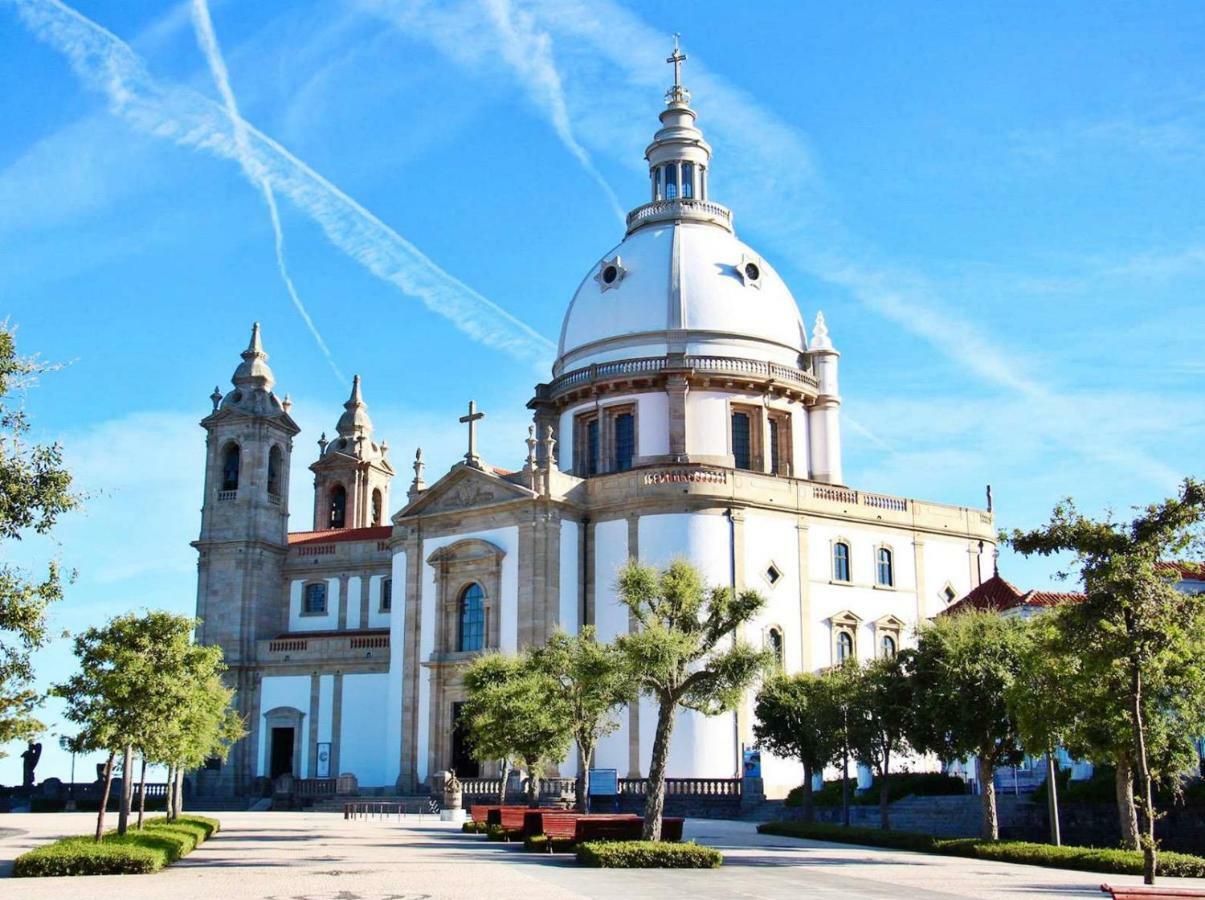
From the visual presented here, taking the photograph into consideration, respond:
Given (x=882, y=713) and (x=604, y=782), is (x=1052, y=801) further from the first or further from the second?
(x=604, y=782)

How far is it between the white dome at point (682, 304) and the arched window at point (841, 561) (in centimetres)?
950

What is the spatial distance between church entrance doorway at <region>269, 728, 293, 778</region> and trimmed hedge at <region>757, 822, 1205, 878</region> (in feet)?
109

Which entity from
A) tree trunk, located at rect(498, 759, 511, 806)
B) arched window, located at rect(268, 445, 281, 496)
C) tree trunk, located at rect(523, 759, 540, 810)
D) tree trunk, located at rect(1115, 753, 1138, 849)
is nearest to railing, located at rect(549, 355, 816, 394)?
arched window, located at rect(268, 445, 281, 496)

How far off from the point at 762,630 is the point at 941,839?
2251 centimetres

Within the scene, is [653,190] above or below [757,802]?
above

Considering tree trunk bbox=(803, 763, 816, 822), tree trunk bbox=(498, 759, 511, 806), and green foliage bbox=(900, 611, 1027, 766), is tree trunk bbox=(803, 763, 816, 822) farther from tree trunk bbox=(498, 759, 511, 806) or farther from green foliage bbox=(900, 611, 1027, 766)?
tree trunk bbox=(498, 759, 511, 806)

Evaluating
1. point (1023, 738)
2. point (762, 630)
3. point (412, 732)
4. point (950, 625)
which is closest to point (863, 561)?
point (762, 630)

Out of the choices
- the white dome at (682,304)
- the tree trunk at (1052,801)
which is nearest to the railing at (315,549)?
the white dome at (682,304)

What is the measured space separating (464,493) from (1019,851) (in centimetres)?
3358

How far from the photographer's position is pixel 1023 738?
3158 cm

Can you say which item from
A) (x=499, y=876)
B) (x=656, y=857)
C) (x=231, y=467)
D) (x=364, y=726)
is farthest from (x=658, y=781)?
(x=231, y=467)

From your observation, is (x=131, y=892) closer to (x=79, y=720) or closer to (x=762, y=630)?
(x=79, y=720)

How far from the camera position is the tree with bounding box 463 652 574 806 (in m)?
39.6

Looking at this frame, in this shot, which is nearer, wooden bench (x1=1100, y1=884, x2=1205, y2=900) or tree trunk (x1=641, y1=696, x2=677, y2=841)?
wooden bench (x1=1100, y1=884, x2=1205, y2=900)
